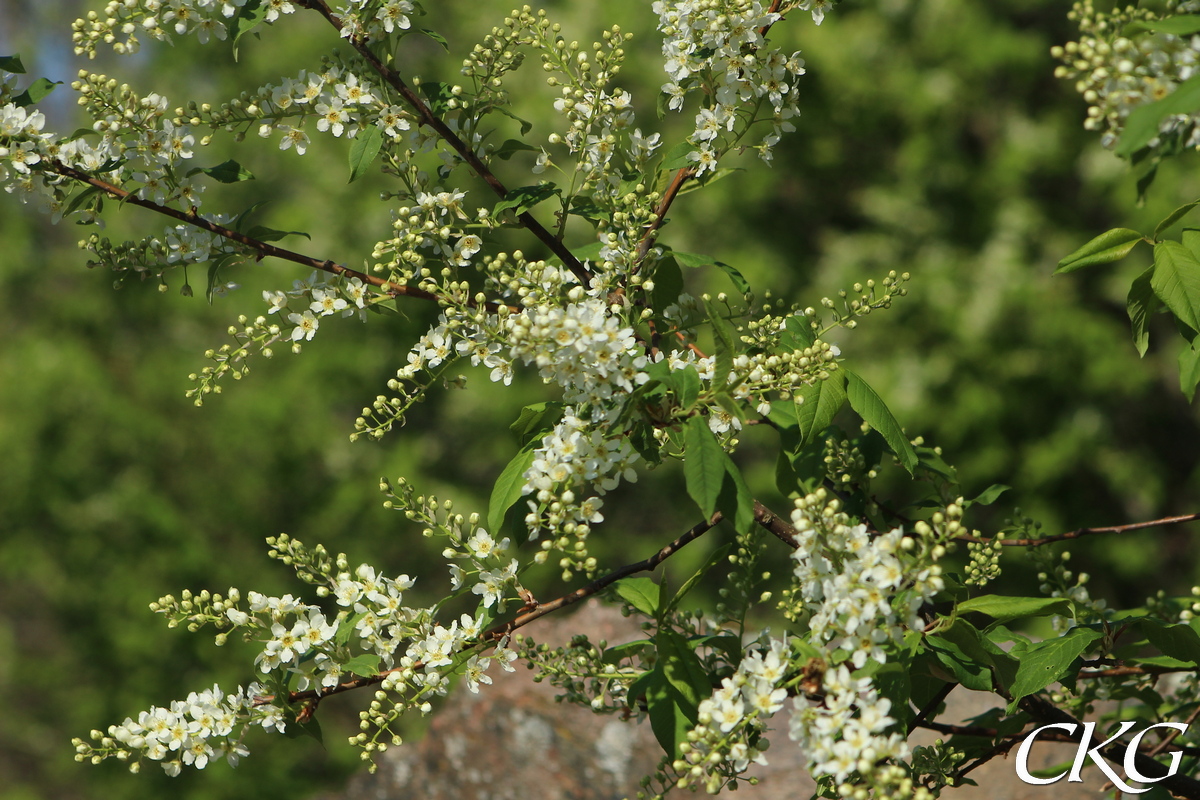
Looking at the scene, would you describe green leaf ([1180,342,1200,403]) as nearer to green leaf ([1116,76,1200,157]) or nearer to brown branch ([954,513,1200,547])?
brown branch ([954,513,1200,547])

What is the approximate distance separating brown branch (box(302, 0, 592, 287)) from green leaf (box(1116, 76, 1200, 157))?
955mm

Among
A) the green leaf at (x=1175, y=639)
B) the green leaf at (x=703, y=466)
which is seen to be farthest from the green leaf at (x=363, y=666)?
the green leaf at (x=1175, y=639)

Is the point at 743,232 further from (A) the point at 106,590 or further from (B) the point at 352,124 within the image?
(B) the point at 352,124

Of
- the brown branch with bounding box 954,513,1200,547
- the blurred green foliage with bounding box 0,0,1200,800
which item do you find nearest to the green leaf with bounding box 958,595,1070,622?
the brown branch with bounding box 954,513,1200,547

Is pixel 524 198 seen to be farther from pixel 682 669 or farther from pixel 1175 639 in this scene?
pixel 1175 639

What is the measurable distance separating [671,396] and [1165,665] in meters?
1.04

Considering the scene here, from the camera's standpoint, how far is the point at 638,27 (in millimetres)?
9359

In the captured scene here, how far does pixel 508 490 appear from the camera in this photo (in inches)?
71.7

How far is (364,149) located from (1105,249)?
134 cm

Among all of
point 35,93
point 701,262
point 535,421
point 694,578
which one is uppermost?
point 35,93

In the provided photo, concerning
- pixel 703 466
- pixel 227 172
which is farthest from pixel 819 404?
pixel 227 172

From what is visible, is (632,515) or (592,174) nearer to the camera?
(592,174)

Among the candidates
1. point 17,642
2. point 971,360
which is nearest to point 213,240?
point 971,360

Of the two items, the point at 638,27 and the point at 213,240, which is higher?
the point at 638,27
